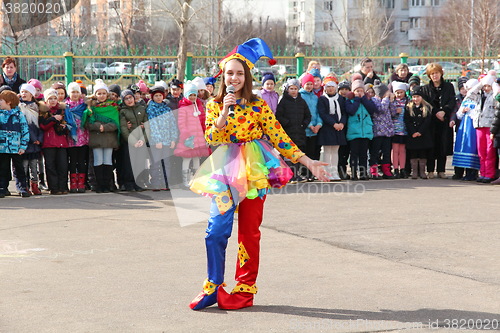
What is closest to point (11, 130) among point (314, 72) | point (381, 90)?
point (314, 72)

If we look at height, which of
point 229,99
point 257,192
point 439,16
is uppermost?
point 439,16

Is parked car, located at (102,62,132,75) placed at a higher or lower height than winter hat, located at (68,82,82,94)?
higher

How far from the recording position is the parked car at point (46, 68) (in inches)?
705

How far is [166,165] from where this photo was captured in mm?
13250

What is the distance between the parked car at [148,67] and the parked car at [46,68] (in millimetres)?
1815

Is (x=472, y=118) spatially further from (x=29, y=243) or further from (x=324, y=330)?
(x=324, y=330)

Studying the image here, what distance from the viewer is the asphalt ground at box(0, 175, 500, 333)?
5.56m

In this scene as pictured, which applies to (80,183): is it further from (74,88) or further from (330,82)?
(330,82)

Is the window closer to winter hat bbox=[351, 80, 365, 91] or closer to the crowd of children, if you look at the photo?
the crowd of children

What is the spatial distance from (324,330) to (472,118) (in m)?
9.15

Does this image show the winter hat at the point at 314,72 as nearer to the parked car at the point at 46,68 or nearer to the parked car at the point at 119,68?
the parked car at the point at 119,68

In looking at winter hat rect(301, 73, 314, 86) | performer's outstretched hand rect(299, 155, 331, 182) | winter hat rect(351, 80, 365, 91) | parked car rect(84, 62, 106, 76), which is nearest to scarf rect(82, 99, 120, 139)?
winter hat rect(301, 73, 314, 86)

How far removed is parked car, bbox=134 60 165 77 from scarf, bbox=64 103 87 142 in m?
6.40

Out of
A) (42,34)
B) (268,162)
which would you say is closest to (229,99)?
(268,162)
